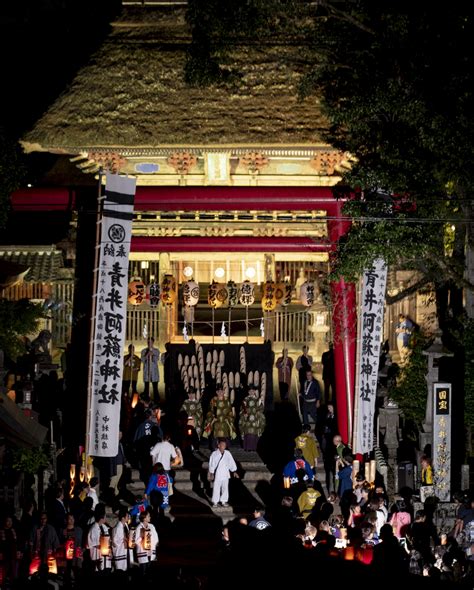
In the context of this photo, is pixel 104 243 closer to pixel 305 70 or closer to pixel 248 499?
pixel 248 499

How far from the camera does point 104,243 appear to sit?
20.3m

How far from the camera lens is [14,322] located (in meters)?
18.5

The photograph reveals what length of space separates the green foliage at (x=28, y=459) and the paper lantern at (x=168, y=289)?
710 cm

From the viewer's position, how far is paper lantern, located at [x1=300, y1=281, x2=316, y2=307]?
24.8 metres

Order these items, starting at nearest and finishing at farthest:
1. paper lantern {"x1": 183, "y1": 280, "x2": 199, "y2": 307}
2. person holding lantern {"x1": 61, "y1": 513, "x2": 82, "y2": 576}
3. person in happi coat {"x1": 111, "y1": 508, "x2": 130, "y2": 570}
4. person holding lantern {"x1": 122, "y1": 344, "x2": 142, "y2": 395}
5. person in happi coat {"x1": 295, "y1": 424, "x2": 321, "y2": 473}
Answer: person holding lantern {"x1": 61, "y1": 513, "x2": 82, "y2": 576}
person in happi coat {"x1": 111, "y1": 508, "x2": 130, "y2": 570}
person in happi coat {"x1": 295, "y1": 424, "x2": 321, "y2": 473}
person holding lantern {"x1": 122, "y1": 344, "x2": 142, "y2": 395}
paper lantern {"x1": 183, "y1": 280, "x2": 199, "y2": 307}

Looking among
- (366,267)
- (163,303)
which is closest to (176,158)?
(163,303)

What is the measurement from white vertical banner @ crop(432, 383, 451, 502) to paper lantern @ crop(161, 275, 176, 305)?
26.0 feet

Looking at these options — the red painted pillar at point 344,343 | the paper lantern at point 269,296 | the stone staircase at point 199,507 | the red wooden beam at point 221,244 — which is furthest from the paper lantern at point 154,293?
the stone staircase at point 199,507

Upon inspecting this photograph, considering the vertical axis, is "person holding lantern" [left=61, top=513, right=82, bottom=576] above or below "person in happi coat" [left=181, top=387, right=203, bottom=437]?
below

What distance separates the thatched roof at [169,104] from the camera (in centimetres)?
2402

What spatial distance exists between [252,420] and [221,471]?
2.47 m

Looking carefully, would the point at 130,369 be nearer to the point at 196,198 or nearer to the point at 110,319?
the point at 196,198

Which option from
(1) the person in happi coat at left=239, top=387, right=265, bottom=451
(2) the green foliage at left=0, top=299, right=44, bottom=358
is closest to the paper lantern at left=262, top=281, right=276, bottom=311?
(1) the person in happi coat at left=239, top=387, right=265, bottom=451

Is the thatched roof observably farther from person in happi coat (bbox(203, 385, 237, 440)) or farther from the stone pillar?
the stone pillar
